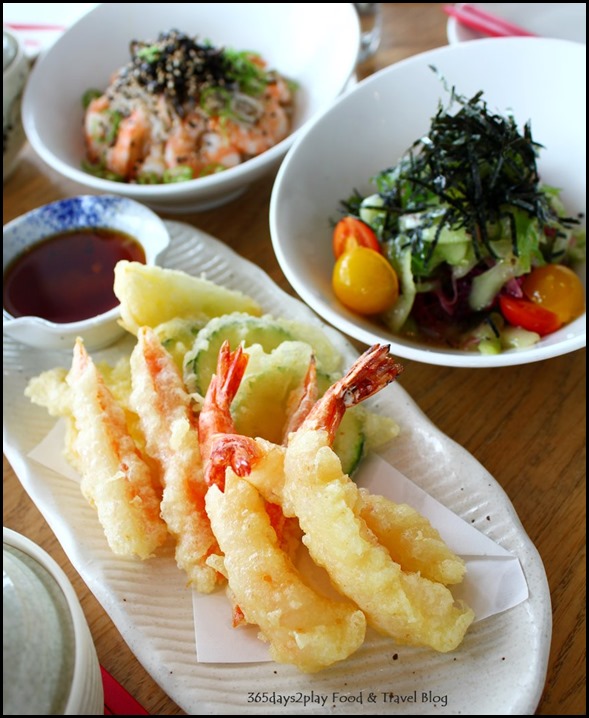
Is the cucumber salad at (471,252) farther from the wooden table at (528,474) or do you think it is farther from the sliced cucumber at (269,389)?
the sliced cucumber at (269,389)

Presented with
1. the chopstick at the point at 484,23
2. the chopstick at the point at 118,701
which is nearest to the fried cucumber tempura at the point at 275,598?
the chopstick at the point at 118,701

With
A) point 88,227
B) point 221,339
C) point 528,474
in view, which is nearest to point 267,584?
point 221,339

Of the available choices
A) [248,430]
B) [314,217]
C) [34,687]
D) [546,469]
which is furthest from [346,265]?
[34,687]

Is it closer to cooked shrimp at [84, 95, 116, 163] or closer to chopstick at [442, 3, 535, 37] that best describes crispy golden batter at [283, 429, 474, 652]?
cooked shrimp at [84, 95, 116, 163]

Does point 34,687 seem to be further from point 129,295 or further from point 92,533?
point 129,295

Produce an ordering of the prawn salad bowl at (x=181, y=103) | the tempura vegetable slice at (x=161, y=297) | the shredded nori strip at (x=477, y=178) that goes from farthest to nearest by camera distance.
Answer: the prawn salad bowl at (x=181, y=103), the shredded nori strip at (x=477, y=178), the tempura vegetable slice at (x=161, y=297)

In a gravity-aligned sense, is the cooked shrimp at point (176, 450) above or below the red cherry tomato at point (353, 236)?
below

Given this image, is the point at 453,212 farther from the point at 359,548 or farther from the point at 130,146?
the point at 130,146
